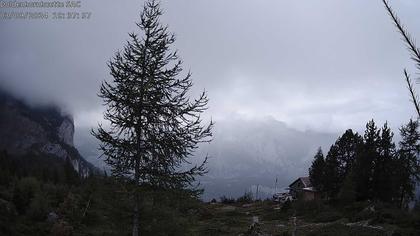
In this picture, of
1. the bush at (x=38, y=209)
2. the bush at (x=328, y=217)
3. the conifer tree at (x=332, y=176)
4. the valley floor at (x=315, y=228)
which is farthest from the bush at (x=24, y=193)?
the conifer tree at (x=332, y=176)

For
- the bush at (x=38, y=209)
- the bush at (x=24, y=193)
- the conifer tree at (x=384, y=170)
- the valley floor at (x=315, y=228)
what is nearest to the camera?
the valley floor at (x=315, y=228)

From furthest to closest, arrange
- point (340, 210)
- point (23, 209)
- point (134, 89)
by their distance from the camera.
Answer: point (340, 210)
point (23, 209)
point (134, 89)

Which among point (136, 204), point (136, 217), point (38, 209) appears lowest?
point (38, 209)

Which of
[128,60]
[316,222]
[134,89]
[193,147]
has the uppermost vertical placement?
[128,60]

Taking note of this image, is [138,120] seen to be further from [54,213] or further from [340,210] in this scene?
[340,210]

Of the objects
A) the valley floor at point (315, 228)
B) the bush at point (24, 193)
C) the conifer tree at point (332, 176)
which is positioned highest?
the conifer tree at point (332, 176)

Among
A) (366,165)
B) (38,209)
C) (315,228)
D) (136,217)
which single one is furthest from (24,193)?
(366,165)

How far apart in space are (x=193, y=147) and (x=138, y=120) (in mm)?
2142

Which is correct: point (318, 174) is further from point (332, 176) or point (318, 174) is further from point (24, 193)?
point (24, 193)

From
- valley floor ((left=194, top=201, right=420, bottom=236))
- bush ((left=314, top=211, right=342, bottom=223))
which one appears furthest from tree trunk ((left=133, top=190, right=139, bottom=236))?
bush ((left=314, top=211, right=342, bottom=223))

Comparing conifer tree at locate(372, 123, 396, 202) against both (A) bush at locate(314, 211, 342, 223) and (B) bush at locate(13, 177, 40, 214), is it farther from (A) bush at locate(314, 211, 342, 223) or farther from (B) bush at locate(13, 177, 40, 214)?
(B) bush at locate(13, 177, 40, 214)

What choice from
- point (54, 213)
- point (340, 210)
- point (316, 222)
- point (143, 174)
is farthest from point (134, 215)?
point (340, 210)

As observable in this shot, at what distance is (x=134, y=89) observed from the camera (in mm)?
14188

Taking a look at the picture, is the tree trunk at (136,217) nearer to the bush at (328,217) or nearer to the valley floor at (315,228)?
the valley floor at (315,228)
